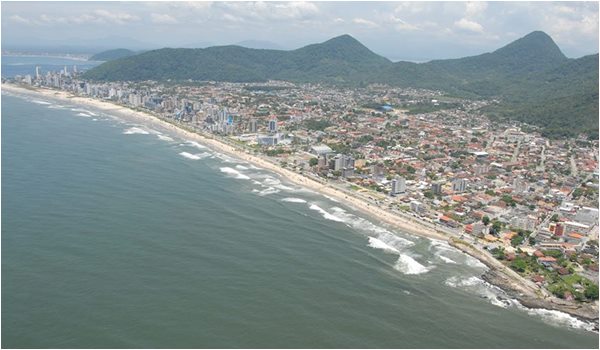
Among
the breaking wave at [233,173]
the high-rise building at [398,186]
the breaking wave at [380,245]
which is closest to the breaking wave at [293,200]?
the breaking wave at [233,173]

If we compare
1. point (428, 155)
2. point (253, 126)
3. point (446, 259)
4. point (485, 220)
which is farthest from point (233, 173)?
point (253, 126)

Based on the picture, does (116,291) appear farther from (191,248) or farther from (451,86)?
(451,86)

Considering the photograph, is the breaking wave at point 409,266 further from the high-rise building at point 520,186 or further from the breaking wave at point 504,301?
the high-rise building at point 520,186

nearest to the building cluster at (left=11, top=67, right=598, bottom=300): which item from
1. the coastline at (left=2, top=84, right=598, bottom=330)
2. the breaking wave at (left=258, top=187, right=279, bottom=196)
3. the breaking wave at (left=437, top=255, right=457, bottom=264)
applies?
the coastline at (left=2, top=84, right=598, bottom=330)

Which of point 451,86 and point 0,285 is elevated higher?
point 451,86

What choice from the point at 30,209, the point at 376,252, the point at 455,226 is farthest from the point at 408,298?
the point at 30,209

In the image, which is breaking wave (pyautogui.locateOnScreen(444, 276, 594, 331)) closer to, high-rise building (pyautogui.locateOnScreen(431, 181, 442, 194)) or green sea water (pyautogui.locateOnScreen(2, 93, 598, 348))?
green sea water (pyautogui.locateOnScreen(2, 93, 598, 348))
